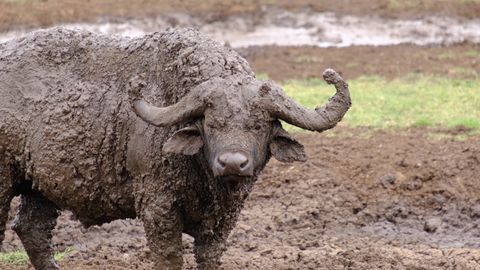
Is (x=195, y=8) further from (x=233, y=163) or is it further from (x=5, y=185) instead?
(x=233, y=163)

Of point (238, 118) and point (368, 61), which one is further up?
point (368, 61)

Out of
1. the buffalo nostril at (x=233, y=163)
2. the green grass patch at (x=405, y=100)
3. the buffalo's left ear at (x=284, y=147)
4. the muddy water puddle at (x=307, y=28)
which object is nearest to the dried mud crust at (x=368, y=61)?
the green grass patch at (x=405, y=100)

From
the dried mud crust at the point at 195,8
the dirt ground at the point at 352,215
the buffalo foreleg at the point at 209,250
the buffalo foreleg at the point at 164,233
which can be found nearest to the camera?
the buffalo foreleg at the point at 164,233

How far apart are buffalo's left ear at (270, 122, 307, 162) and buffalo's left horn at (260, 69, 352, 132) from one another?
104 mm

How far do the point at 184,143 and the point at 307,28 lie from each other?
16.8 m

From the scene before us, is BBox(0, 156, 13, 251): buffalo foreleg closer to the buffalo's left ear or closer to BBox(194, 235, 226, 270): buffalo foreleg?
BBox(194, 235, 226, 270): buffalo foreleg

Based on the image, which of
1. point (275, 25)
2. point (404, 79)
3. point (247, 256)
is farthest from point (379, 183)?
point (275, 25)

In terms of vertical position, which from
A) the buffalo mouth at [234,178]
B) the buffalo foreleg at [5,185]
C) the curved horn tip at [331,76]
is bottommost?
the buffalo mouth at [234,178]

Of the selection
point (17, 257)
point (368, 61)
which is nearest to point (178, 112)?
point (17, 257)

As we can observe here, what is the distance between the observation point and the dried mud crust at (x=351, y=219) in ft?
31.1

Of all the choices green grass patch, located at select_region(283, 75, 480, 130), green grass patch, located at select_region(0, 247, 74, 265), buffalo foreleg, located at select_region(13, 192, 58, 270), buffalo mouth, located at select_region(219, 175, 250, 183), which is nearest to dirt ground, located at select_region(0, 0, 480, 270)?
green grass patch, located at select_region(0, 247, 74, 265)

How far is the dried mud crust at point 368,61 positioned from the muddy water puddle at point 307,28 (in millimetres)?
1245

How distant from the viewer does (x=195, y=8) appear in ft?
80.5

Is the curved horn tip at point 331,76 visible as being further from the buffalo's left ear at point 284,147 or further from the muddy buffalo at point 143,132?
the buffalo's left ear at point 284,147
